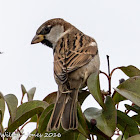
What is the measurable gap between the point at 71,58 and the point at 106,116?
0.92 meters

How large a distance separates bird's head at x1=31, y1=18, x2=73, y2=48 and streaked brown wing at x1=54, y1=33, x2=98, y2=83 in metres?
0.23

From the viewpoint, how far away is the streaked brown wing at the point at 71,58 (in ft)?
8.08

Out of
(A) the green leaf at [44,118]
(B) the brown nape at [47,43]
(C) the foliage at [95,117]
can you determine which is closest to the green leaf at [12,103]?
(C) the foliage at [95,117]

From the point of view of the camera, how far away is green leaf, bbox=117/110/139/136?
1790 millimetres

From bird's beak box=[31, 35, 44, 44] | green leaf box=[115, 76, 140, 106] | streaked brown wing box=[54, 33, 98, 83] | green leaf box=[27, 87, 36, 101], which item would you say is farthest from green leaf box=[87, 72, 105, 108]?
bird's beak box=[31, 35, 44, 44]

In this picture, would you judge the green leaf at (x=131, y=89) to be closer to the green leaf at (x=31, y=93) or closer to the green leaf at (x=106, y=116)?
the green leaf at (x=106, y=116)

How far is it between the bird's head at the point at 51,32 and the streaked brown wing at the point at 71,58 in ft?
0.75

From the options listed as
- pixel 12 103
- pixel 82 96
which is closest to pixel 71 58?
pixel 82 96

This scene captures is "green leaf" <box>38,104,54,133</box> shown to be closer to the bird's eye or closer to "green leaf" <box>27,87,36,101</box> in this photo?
"green leaf" <box>27,87,36,101</box>

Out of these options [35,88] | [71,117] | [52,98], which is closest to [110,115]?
[71,117]

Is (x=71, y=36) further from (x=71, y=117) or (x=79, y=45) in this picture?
(x=71, y=117)

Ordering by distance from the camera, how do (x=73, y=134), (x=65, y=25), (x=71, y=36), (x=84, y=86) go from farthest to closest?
(x=65, y=25) → (x=71, y=36) → (x=84, y=86) → (x=73, y=134)

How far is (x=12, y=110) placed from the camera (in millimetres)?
1996

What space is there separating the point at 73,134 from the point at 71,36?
1.52 meters
